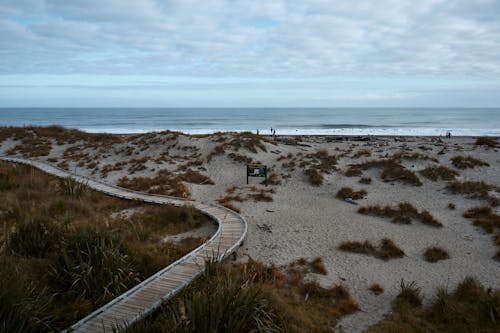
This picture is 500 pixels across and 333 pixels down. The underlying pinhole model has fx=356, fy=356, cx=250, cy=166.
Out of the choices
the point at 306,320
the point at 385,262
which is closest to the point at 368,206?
the point at 385,262

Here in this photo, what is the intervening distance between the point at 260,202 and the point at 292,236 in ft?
12.8

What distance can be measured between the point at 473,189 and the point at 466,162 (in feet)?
15.9

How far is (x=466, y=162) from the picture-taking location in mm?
20562

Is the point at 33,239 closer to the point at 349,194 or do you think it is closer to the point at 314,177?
the point at 349,194

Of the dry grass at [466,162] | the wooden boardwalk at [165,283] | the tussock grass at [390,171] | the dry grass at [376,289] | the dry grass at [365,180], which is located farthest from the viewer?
the dry grass at [466,162]

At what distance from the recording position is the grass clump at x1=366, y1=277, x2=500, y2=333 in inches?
277

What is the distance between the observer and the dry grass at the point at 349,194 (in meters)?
Answer: 16.7

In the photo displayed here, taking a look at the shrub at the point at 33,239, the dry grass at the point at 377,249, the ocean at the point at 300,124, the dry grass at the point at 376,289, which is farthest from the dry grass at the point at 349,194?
the ocean at the point at 300,124

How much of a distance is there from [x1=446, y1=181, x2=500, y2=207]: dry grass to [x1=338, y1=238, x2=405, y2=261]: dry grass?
6.88m

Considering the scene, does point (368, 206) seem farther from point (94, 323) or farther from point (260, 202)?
point (94, 323)

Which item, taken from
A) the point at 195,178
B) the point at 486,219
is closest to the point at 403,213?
the point at 486,219

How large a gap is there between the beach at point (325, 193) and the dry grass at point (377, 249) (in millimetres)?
182

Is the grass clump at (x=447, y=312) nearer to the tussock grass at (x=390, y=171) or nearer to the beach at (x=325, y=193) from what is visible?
the beach at (x=325, y=193)

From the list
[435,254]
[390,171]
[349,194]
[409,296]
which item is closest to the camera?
[409,296]
